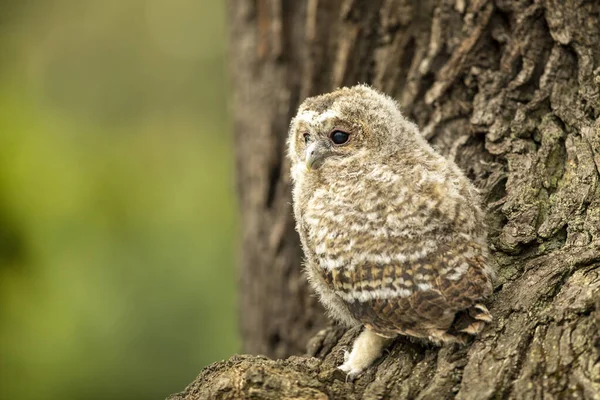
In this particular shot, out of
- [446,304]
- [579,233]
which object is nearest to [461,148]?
[579,233]

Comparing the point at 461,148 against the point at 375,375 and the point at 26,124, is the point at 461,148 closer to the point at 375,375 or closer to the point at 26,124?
the point at 375,375

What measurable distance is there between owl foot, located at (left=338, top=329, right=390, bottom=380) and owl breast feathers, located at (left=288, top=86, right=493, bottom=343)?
0.29 ft

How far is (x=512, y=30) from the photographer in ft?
10.4

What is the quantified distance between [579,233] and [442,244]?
56 cm

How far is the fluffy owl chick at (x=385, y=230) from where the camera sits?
216 cm

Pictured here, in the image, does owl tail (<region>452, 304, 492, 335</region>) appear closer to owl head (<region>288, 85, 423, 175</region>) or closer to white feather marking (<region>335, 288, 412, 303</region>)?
white feather marking (<region>335, 288, 412, 303</region>)

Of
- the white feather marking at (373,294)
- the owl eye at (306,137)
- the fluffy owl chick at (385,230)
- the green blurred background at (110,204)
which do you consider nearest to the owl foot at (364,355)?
the fluffy owl chick at (385,230)

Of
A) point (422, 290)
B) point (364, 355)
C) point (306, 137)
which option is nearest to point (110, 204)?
point (306, 137)

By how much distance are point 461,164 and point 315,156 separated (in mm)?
779

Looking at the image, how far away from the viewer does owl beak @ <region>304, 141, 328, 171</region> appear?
2723 mm

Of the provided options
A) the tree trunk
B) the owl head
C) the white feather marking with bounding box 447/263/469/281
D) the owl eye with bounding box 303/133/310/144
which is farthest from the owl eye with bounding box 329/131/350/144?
the white feather marking with bounding box 447/263/469/281

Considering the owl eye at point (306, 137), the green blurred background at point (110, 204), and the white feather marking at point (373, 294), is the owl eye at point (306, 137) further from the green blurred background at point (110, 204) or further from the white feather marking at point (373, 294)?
the green blurred background at point (110, 204)

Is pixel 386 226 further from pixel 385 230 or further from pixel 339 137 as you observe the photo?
pixel 339 137

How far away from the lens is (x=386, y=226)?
2.28 m
